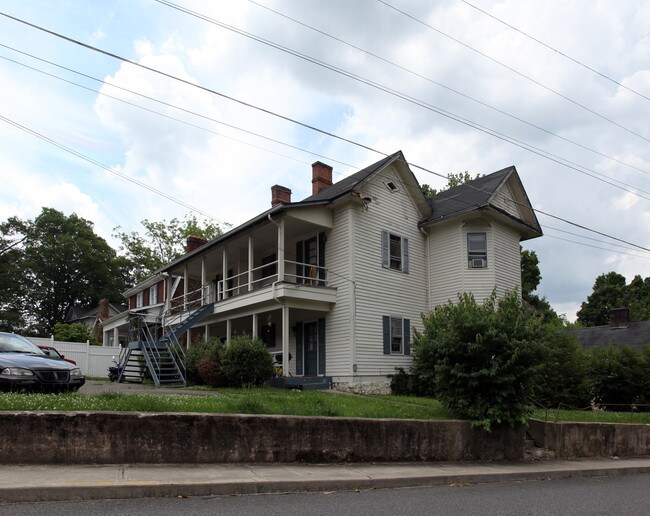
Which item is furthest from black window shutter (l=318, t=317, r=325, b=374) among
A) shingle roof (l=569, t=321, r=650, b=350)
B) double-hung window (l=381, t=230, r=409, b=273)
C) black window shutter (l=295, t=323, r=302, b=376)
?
shingle roof (l=569, t=321, r=650, b=350)

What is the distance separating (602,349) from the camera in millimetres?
20469

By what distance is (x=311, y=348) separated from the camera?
71.4ft

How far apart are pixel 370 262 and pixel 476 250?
15.0ft

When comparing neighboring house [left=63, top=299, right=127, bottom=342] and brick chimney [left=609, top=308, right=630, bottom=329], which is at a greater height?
neighboring house [left=63, top=299, right=127, bottom=342]

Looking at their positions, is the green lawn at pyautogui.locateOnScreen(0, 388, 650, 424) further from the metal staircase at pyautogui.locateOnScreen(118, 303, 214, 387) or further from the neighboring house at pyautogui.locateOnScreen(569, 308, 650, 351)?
the neighboring house at pyautogui.locateOnScreen(569, 308, 650, 351)

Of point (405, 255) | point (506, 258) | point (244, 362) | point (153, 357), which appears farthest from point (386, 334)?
point (153, 357)

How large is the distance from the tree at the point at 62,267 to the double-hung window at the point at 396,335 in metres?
53.4

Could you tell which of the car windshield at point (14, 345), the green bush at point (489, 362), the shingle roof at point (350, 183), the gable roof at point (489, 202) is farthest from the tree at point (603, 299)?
the car windshield at point (14, 345)

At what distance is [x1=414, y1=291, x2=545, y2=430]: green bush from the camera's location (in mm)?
11031

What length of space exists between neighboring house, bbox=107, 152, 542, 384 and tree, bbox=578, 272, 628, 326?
137 ft

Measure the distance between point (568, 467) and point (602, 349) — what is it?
35.3 ft

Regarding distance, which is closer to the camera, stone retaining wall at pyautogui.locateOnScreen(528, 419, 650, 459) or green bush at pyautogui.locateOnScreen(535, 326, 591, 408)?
stone retaining wall at pyautogui.locateOnScreen(528, 419, 650, 459)

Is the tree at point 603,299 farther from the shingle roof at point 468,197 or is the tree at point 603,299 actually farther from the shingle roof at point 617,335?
the shingle roof at point 468,197

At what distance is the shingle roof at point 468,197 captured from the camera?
22.4 m
